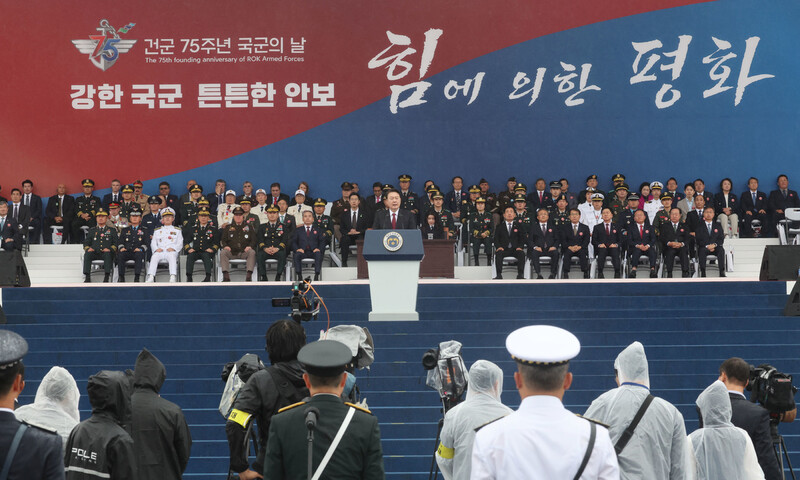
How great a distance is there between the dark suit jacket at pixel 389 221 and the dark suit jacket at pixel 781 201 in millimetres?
7311

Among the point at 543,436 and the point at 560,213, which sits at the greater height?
the point at 560,213

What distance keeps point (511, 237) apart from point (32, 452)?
12094mm

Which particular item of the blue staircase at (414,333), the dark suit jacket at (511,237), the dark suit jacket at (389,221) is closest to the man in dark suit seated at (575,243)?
the dark suit jacket at (511,237)

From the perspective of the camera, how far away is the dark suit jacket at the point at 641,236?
1437cm

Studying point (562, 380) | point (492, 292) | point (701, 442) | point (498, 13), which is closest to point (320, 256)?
point (492, 292)

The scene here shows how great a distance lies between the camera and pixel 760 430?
4.56m

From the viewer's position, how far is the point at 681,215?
15656 mm

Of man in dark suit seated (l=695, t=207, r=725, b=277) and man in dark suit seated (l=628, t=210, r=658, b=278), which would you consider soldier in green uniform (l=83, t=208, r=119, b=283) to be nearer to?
man in dark suit seated (l=628, t=210, r=658, b=278)

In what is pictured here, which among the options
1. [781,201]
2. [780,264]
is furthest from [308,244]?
[781,201]

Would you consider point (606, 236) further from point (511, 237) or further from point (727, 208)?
point (727, 208)

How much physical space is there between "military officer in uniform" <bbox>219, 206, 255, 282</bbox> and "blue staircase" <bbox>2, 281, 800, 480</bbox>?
2.84 meters

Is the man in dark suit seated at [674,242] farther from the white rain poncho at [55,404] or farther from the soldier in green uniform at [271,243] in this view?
the white rain poncho at [55,404]

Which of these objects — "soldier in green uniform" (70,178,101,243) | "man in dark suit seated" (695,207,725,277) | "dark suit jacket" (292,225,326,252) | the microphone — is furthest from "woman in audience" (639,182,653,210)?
the microphone

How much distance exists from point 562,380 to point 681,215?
13891 millimetres
